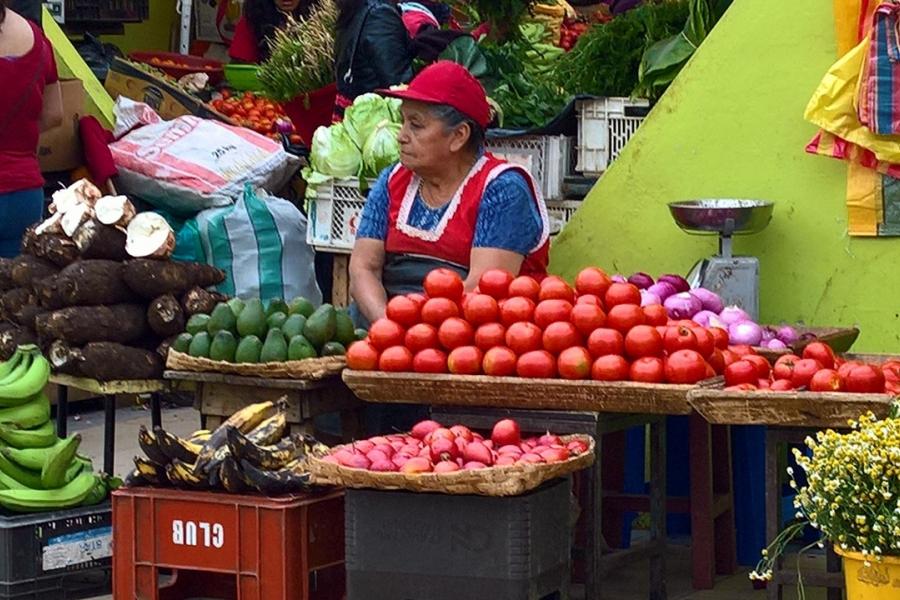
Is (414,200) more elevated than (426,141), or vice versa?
(426,141)

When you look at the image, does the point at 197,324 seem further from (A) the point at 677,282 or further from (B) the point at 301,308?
(A) the point at 677,282

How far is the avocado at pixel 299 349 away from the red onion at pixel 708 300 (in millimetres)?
1388

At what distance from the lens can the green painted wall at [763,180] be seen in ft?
22.7

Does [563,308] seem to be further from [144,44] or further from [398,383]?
[144,44]

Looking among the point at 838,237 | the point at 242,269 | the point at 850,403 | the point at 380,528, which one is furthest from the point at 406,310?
the point at 242,269

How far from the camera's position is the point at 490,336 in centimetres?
575

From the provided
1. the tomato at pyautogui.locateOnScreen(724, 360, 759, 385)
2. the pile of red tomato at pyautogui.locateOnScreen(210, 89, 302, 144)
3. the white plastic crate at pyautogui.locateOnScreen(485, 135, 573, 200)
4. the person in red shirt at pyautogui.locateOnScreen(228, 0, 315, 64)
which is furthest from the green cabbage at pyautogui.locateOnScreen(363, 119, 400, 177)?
the person in red shirt at pyautogui.locateOnScreen(228, 0, 315, 64)

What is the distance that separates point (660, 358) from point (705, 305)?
35.1 inches

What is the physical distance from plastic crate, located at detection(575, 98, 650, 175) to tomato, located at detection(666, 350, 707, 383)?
7.42 feet

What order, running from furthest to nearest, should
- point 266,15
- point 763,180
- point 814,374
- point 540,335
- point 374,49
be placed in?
point 266,15 < point 374,49 < point 763,180 < point 540,335 < point 814,374

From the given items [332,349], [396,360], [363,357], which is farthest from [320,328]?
[396,360]

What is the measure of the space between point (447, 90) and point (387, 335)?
46.1 inches

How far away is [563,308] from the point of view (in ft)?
18.9

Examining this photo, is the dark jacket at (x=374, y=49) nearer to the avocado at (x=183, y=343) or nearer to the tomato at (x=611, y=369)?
the avocado at (x=183, y=343)
